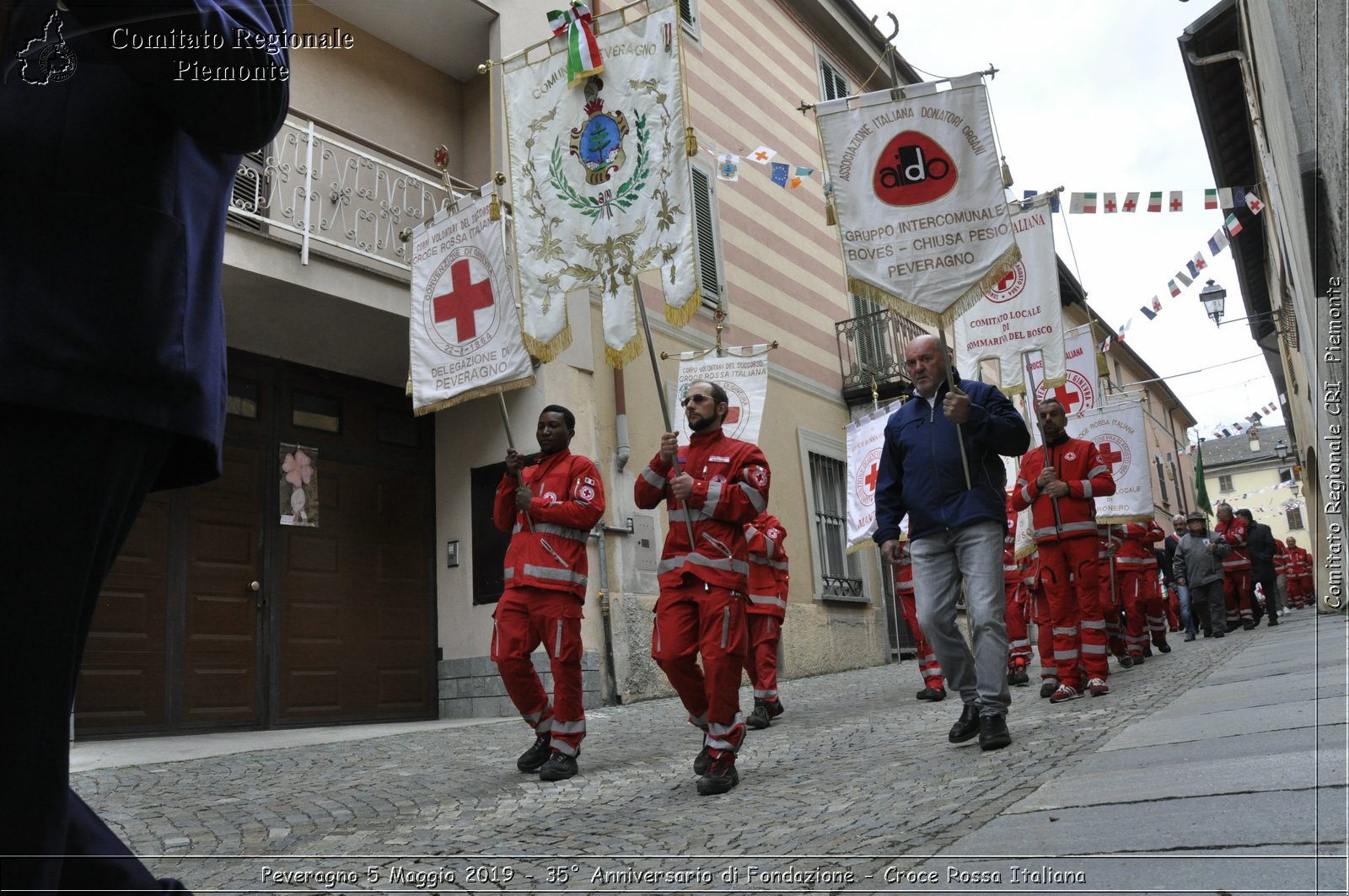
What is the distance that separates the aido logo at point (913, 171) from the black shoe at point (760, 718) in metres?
3.75

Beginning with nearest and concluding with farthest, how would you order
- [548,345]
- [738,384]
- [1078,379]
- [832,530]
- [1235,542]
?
[548,345], [738,384], [1078,379], [832,530], [1235,542]

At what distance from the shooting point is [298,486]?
10.7 metres

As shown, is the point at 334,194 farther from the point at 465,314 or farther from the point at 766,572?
the point at 766,572

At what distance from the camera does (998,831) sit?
3.04m

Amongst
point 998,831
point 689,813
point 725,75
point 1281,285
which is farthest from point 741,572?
point 1281,285

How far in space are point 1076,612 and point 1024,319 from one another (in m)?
4.48

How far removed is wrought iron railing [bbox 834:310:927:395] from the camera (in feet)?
57.1

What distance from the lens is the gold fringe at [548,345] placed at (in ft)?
22.9

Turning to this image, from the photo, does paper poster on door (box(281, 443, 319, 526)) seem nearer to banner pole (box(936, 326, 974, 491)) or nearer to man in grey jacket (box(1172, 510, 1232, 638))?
banner pole (box(936, 326, 974, 491))

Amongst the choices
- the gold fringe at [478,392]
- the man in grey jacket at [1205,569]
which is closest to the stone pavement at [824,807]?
the gold fringe at [478,392]

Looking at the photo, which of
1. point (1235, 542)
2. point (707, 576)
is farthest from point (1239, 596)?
point (707, 576)

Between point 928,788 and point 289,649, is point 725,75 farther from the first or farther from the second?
point 928,788

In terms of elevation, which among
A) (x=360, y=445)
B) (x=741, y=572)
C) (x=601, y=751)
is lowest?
(x=601, y=751)

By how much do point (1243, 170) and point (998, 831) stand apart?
1999cm
